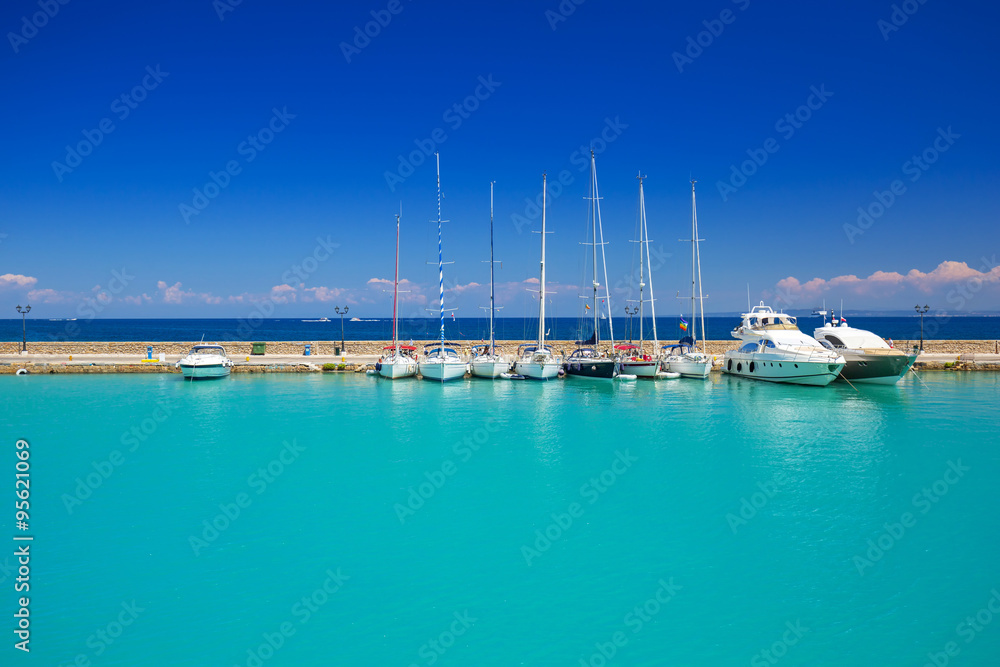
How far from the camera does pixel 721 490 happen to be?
54.5 feet

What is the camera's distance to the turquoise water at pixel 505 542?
9.35 metres

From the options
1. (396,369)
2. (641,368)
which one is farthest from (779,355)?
(396,369)

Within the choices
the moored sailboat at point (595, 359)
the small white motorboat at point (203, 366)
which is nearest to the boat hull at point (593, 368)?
the moored sailboat at point (595, 359)

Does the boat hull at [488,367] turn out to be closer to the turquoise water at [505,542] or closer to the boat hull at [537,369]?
the boat hull at [537,369]

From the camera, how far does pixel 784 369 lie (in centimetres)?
3941

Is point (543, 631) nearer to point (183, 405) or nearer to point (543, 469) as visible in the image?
point (543, 469)

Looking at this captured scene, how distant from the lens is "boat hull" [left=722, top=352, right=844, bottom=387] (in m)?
37.3

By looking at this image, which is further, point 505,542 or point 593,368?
point 593,368

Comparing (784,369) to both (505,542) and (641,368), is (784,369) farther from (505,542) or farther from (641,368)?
(505,542)

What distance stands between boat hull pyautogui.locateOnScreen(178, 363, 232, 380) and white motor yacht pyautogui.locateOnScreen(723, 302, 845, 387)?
40064 millimetres

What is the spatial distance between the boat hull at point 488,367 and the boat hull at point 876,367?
961 inches

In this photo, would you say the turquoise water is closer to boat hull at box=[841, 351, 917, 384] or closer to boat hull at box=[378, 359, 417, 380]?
boat hull at box=[841, 351, 917, 384]

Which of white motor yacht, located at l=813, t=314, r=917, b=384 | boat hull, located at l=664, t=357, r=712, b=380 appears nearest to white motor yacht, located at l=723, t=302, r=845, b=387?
white motor yacht, located at l=813, t=314, r=917, b=384

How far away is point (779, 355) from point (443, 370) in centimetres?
2433
